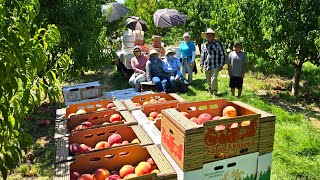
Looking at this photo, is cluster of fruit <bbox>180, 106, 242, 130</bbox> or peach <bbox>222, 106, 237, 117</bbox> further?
peach <bbox>222, 106, 237, 117</bbox>

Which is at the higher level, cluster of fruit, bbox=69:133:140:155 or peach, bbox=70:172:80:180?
cluster of fruit, bbox=69:133:140:155

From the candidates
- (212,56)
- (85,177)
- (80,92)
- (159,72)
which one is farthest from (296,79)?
(85,177)

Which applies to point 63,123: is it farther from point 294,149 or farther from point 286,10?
point 286,10

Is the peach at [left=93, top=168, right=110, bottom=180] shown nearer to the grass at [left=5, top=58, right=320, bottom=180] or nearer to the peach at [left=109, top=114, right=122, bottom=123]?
the peach at [left=109, top=114, right=122, bottom=123]

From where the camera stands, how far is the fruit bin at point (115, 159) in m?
2.44

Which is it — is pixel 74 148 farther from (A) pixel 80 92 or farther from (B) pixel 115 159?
(A) pixel 80 92

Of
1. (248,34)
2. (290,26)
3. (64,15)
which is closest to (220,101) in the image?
(64,15)

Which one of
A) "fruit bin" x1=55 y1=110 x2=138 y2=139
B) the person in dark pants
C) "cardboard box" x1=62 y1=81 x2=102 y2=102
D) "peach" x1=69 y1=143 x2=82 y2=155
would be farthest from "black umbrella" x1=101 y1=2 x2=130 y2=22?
"peach" x1=69 y1=143 x2=82 y2=155

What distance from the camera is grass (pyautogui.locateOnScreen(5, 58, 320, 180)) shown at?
4.61 metres

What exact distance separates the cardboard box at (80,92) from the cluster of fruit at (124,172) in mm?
3384

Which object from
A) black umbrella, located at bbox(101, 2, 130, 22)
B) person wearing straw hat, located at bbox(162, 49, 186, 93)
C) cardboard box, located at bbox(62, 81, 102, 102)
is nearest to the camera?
cardboard box, located at bbox(62, 81, 102, 102)

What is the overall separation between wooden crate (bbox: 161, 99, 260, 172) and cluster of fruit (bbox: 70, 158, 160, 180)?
7.8 inches

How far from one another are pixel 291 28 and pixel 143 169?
690 cm

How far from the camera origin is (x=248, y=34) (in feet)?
30.0
